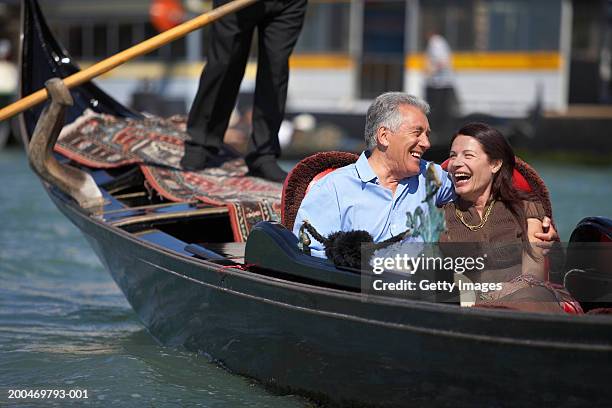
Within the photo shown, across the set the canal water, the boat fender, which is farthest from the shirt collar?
the canal water

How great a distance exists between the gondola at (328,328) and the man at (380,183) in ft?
0.32

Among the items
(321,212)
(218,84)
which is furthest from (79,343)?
(321,212)

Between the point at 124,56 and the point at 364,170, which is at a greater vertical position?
the point at 124,56

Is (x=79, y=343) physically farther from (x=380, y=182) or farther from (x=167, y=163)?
(x=380, y=182)

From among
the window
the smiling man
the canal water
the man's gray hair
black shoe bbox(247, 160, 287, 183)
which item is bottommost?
the canal water

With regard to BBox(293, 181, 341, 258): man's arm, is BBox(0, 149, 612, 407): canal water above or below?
below

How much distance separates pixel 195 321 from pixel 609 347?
1.14m

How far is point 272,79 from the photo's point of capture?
11.7ft

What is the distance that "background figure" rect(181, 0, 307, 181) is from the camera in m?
3.48

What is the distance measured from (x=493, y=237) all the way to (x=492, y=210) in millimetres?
60

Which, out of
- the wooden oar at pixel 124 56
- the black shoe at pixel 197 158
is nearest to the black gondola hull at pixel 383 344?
the wooden oar at pixel 124 56

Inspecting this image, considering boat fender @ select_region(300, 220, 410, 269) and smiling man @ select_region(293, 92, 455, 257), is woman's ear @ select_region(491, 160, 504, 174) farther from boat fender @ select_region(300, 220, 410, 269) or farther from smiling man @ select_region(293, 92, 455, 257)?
boat fender @ select_region(300, 220, 410, 269)

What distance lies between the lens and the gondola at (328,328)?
1.83 m

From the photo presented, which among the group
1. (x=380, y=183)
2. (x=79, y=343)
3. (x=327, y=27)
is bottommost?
(x=79, y=343)
